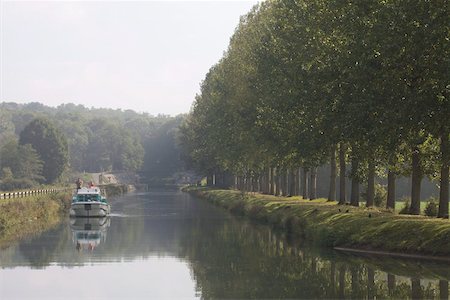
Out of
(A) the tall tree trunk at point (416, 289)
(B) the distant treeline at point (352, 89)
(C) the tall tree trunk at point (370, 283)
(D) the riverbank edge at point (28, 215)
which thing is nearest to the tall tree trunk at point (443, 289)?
(A) the tall tree trunk at point (416, 289)

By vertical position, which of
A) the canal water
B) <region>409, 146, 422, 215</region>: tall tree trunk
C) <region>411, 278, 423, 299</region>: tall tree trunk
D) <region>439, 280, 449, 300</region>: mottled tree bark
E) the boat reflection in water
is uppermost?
<region>409, 146, 422, 215</region>: tall tree trunk

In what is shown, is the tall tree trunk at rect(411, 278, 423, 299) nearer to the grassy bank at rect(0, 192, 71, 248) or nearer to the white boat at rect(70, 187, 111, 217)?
the grassy bank at rect(0, 192, 71, 248)

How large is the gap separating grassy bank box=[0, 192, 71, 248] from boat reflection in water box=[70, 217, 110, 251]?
2.20 metres

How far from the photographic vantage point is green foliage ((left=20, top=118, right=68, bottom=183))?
179000 mm

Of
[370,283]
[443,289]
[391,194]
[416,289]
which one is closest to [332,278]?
[370,283]

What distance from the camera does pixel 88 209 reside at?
8025 cm

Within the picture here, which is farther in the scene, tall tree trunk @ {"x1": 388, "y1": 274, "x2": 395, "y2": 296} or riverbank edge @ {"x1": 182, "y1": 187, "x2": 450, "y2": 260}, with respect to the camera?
riverbank edge @ {"x1": 182, "y1": 187, "x2": 450, "y2": 260}

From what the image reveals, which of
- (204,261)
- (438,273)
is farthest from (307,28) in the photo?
(438,273)

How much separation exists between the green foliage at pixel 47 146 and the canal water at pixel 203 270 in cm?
12306

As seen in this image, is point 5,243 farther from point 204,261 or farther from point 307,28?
point 307,28

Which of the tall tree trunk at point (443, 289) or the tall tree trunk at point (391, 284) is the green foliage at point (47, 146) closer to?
A: the tall tree trunk at point (391, 284)

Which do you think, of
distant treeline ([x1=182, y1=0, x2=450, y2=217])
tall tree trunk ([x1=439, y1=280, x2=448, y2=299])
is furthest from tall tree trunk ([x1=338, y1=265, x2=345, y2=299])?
distant treeline ([x1=182, y1=0, x2=450, y2=217])

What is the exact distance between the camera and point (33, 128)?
181 metres

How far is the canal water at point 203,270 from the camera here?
102ft
